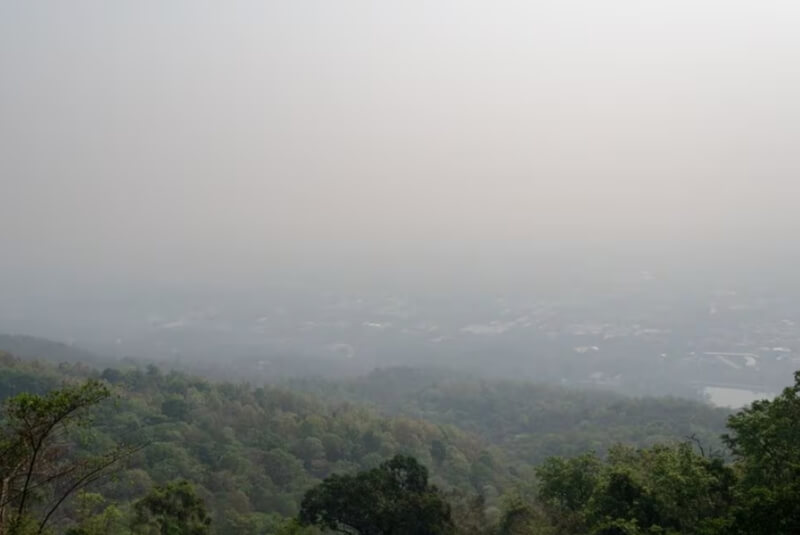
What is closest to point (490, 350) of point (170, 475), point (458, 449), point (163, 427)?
point (458, 449)

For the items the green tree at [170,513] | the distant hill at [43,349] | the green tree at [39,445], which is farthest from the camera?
the distant hill at [43,349]

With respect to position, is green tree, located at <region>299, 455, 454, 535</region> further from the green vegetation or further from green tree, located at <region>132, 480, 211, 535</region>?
green tree, located at <region>132, 480, 211, 535</region>

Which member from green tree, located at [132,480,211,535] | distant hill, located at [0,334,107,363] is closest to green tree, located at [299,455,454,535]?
green tree, located at [132,480,211,535]

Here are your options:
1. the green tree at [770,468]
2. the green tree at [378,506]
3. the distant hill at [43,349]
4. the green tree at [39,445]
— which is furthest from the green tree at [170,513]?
the distant hill at [43,349]

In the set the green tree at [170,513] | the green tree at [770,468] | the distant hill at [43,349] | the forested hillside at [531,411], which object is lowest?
the forested hillside at [531,411]

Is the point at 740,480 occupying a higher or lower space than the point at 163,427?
higher

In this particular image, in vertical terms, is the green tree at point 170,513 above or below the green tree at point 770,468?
below

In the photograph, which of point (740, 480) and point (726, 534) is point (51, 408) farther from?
point (740, 480)

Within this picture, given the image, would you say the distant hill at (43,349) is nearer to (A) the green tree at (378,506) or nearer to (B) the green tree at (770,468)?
(A) the green tree at (378,506)
